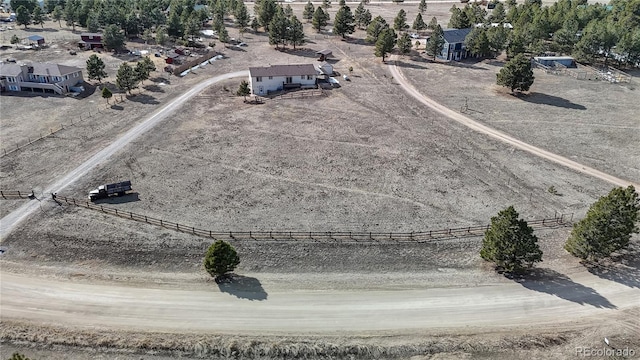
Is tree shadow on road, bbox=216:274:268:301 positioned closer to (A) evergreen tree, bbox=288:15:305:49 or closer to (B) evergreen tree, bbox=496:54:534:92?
(B) evergreen tree, bbox=496:54:534:92

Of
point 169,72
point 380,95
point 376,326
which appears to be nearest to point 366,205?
point 376,326

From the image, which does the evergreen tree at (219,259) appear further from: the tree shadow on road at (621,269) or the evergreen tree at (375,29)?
the evergreen tree at (375,29)

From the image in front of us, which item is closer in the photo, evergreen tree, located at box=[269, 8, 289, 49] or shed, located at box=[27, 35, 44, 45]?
evergreen tree, located at box=[269, 8, 289, 49]

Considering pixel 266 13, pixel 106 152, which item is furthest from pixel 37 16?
pixel 106 152

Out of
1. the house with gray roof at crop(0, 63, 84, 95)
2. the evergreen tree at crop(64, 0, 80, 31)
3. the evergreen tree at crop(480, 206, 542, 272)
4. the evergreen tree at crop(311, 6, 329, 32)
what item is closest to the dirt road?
the evergreen tree at crop(480, 206, 542, 272)

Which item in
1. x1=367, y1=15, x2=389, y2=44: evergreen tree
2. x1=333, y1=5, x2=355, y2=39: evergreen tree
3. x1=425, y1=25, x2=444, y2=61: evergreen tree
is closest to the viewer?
x1=425, y1=25, x2=444, y2=61: evergreen tree

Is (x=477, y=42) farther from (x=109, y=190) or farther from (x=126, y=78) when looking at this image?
(x=109, y=190)

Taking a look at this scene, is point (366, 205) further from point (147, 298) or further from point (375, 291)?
point (147, 298)
